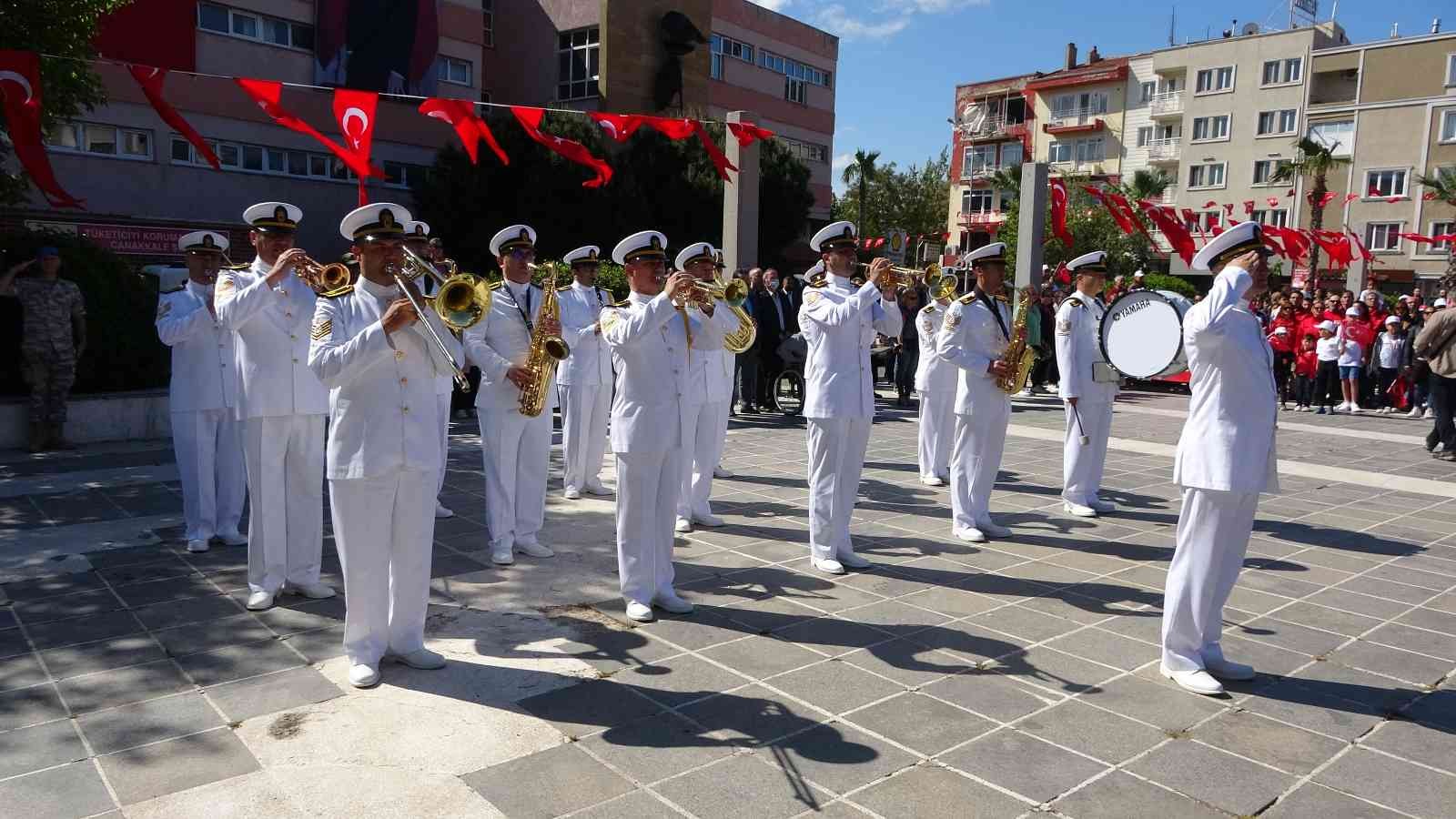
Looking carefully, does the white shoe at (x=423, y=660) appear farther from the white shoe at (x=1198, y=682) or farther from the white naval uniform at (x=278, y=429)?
the white shoe at (x=1198, y=682)

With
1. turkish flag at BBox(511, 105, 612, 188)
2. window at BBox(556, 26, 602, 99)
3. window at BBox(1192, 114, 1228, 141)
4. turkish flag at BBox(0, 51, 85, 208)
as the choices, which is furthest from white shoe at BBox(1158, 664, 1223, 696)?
window at BBox(1192, 114, 1228, 141)

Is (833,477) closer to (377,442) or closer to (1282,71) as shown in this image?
(377,442)

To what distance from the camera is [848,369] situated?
23.0 feet

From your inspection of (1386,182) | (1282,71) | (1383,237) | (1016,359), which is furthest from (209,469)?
(1282,71)

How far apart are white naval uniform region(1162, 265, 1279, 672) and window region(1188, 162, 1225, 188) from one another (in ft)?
191

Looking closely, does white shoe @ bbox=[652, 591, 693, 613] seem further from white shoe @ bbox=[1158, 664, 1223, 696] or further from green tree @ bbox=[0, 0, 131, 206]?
green tree @ bbox=[0, 0, 131, 206]

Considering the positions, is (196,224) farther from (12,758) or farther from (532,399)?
(12,758)

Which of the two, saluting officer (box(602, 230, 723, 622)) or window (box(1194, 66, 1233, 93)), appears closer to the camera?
saluting officer (box(602, 230, 723, 622))

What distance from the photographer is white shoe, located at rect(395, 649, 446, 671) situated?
16.6ft

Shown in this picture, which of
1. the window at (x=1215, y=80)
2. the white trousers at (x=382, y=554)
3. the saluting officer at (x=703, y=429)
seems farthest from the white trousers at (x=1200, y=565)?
the window at (x=1215, y=80)

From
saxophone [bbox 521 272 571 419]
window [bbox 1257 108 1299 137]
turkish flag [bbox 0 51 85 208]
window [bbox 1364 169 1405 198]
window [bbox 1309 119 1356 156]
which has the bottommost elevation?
saxophone [bbox 521 272 571 419]

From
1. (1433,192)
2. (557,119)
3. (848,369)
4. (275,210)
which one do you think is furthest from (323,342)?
(1433,192)

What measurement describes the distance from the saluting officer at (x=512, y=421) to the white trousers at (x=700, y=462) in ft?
3.97

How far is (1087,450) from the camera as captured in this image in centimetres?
909
